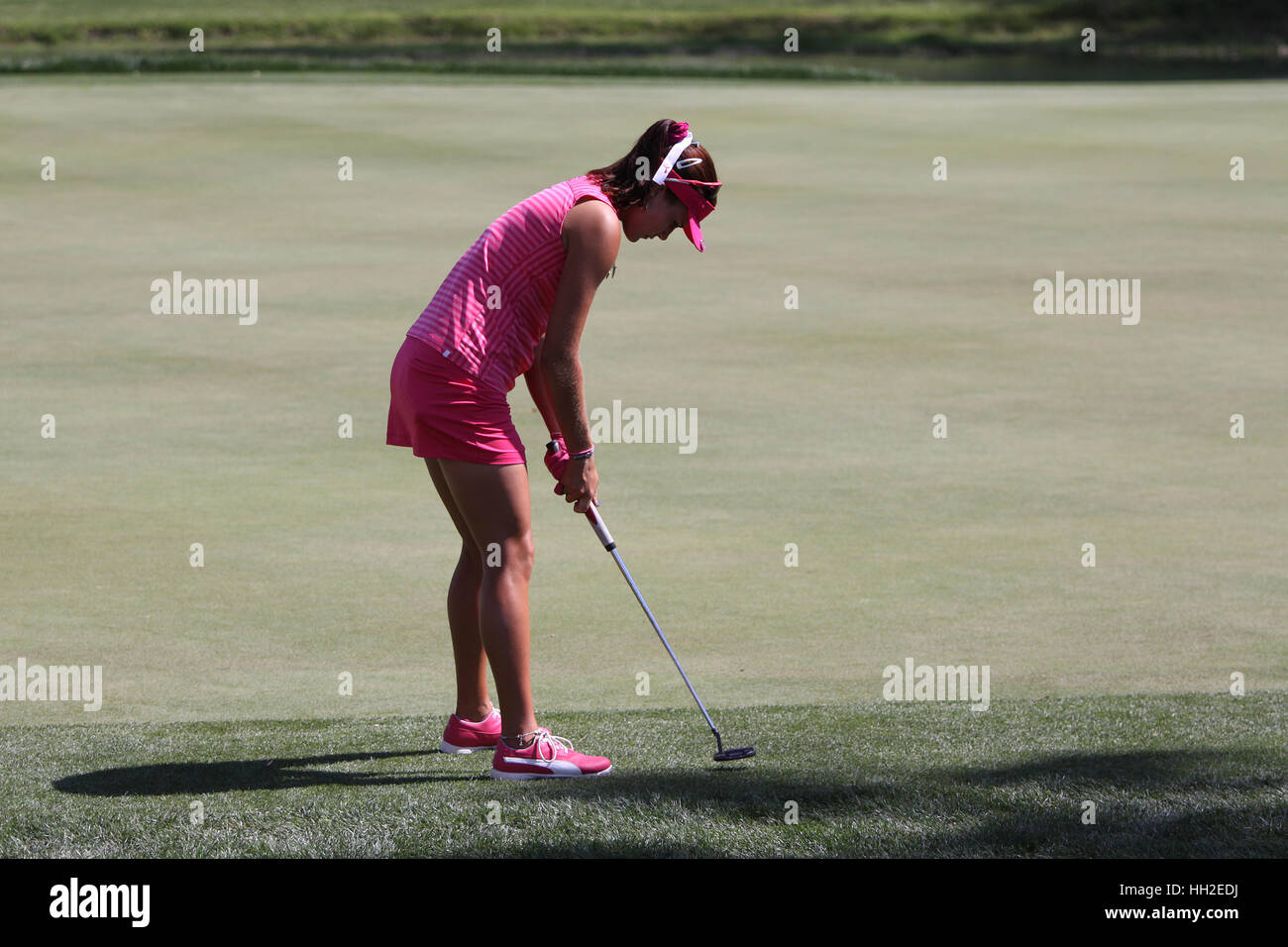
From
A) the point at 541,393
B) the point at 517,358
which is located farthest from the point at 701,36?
the point at 517,358

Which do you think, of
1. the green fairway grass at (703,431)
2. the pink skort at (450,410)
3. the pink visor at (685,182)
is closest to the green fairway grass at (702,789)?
the green fairway grass at (703,431)

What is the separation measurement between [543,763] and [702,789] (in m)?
0.51

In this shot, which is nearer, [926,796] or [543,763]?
[926,796]

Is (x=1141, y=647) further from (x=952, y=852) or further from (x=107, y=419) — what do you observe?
(x=107, y=419)

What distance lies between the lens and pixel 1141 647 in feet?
23.2

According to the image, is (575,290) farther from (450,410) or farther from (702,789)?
(702,789)

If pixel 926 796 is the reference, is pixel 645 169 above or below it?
above

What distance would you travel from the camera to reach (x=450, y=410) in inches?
195

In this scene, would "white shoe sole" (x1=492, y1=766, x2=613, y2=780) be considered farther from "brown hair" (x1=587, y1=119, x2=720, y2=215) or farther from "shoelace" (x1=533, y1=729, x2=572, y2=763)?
"brown hair" (x1=587, y1=119, x2=720, y2=215)

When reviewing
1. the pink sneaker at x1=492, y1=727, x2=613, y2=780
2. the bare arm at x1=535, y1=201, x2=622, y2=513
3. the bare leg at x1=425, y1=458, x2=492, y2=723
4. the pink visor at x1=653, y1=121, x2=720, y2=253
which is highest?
the pink visor at x1=653, y1=121, x2=720, y2=253

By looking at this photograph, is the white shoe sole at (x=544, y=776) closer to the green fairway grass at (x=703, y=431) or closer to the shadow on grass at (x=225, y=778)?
the shadow on grass at (x=225, y=778)

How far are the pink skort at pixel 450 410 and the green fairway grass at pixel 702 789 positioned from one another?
90 cm

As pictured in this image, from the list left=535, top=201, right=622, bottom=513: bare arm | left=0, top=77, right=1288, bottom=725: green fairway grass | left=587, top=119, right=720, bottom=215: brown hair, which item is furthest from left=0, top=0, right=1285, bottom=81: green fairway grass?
left=535, top=201, right=622, bottom=513: bare arm

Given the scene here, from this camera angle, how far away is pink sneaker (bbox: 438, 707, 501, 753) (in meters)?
5.46
